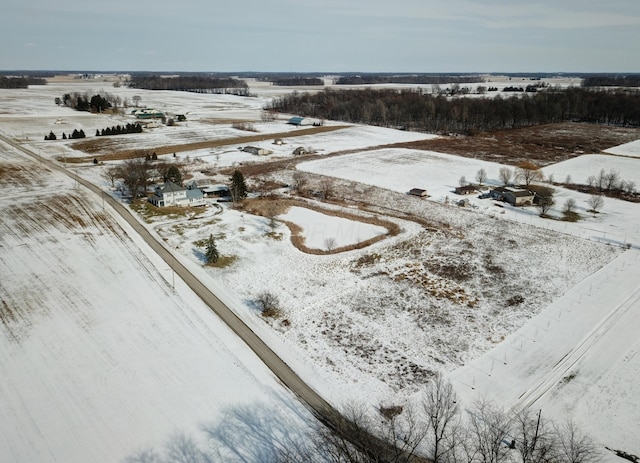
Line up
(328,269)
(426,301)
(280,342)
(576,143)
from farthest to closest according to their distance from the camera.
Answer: (576,143) → (328,269) → (426,301) → (280,342)

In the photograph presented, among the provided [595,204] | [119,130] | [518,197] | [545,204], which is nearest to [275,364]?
[545,204]

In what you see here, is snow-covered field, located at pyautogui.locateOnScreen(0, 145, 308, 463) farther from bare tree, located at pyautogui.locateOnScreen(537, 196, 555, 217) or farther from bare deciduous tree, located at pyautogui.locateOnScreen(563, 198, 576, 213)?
bare deciduous tree, located at pyautogui.locateOnScreen(563, 198, 576, 213)

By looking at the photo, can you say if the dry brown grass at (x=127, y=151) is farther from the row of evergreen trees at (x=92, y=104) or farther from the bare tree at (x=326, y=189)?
the row of evergreen trees at (x=92, y=104)

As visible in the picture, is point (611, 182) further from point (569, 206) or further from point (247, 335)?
point (247, 335)

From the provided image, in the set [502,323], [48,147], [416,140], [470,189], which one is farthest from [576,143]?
[48,147]

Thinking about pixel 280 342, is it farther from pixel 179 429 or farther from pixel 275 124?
pixel 275 124

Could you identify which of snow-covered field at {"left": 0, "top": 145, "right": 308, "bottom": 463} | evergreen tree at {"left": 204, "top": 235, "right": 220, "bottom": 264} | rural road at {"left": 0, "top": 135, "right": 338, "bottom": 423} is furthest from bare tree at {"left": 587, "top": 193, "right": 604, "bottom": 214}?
snow-covered field at {"left": 0, "top": 145, "right": 308, "bottom": 463}
